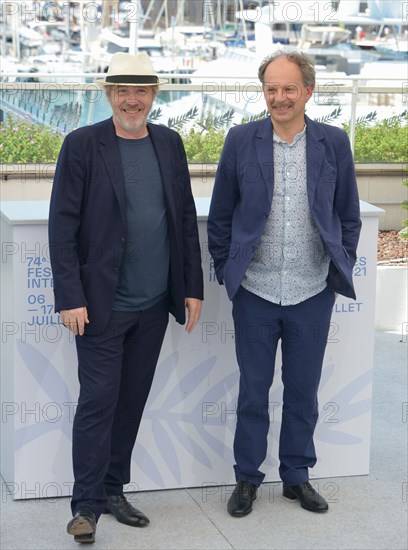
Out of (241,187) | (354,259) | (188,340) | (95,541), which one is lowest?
(95,541)

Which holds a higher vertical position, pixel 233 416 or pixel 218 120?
pixel 218 120

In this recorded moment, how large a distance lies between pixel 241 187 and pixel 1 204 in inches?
47.2

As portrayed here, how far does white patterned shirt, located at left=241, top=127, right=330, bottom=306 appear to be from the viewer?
189 inches

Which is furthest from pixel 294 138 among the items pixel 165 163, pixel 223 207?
pixel 165 163

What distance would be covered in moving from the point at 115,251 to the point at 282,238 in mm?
759

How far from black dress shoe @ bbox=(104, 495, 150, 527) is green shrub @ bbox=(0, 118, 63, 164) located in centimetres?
610

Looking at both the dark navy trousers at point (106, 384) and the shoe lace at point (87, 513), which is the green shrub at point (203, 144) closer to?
the dark navy trousers at point (106, 384)

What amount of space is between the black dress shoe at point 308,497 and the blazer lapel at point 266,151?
138 cm

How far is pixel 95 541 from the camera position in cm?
473

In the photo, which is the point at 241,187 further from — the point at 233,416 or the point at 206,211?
the point at 233,416

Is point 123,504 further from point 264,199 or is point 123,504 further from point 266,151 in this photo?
point 266,151

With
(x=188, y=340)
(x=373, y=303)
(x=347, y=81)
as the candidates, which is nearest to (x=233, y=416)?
(x=188, y=340)

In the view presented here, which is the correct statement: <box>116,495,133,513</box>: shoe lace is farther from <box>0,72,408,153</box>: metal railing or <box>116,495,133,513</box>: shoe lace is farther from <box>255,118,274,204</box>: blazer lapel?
<box>0,72,408,153</box>: metal railing

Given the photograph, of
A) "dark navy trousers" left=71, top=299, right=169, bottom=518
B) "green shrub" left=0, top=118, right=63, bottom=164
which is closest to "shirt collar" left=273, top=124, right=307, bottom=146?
"dark navy trousers" left=71, top=299, right=169, bottom=518
